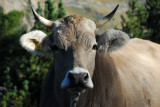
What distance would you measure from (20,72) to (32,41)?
5.35 meters

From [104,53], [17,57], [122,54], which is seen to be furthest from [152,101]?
[17,57]

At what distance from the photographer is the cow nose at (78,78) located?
12.9 ft

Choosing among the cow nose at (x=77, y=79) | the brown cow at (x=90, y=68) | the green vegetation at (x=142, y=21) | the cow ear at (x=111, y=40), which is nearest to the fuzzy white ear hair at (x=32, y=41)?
the brown cow at (x=90, y=68)

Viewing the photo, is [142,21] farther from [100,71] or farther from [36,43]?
[36,43]

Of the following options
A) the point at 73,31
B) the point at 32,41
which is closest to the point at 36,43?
the point at 32,41

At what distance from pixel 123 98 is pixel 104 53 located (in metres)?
1.00

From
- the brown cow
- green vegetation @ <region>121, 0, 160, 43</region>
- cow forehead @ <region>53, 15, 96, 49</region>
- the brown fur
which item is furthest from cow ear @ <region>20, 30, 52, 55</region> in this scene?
green vegetation @ <region>121, 0, 160, 43</region>

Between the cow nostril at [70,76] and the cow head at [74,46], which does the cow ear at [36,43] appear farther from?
the cow nostril at [70,76]

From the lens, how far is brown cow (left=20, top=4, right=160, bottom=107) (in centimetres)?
444

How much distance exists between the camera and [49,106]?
18.1 feet

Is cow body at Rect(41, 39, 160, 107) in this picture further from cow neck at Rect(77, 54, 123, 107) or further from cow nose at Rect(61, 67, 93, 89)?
cow nose at Rect(61, 67, 93, 89)

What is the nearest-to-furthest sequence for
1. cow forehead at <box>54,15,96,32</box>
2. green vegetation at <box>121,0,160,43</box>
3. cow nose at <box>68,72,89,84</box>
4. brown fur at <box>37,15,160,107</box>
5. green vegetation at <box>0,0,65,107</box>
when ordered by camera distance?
1. cow nose at <box>68,72,89,84</box>
2. brown fur at <box>37,15,160,107</box>
3. cow forehead at <box>54,15,96,32</box>
4. green vegetation at <box>0,0,65,107</box>
5. green vegetation at <box>121,0,160,43</box>

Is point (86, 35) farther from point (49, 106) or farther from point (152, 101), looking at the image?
point (152, 101)

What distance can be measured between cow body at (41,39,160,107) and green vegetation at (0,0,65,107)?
4.16m
